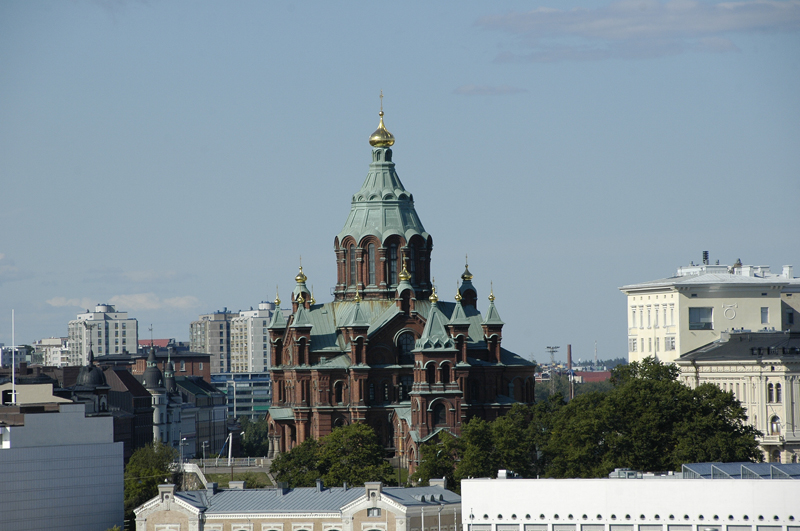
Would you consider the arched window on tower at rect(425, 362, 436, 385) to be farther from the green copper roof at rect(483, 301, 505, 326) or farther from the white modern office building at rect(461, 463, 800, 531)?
the white modern office building at rect(461, 463, 800, 531)

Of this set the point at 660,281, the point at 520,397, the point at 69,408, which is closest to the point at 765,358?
the point at 520,397

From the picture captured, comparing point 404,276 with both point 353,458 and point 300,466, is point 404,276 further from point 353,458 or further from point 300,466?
point 300,466

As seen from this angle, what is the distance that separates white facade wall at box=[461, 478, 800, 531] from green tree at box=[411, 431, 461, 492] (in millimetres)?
30137

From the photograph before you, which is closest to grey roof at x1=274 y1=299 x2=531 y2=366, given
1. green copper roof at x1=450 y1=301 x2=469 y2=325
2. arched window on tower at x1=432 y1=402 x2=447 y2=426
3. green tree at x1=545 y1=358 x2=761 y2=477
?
green copper roof at x1=450 y1=301 x2=469 y2=325

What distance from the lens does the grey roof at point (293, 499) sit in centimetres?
10131

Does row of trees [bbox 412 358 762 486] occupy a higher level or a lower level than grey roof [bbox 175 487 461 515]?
higher

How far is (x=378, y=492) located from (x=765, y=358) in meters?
56.7

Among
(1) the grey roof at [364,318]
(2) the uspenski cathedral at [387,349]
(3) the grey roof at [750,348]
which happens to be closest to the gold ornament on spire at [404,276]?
(2) the uspenski cathedral at [387,349]

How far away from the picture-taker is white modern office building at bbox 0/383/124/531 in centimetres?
11556

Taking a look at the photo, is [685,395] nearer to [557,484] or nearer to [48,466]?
[557,484]

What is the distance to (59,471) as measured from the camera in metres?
118

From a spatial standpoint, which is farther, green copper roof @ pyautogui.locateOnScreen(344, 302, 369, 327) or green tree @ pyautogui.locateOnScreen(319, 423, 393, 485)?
green copper roof @ pyautogui.locateOnScreen(344, 302, 369, 327)

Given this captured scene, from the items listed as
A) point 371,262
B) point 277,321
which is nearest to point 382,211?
point 371,262

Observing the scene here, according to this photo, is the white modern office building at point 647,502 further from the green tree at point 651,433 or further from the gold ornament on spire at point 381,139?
the gold ornament on spire at point 381,139
